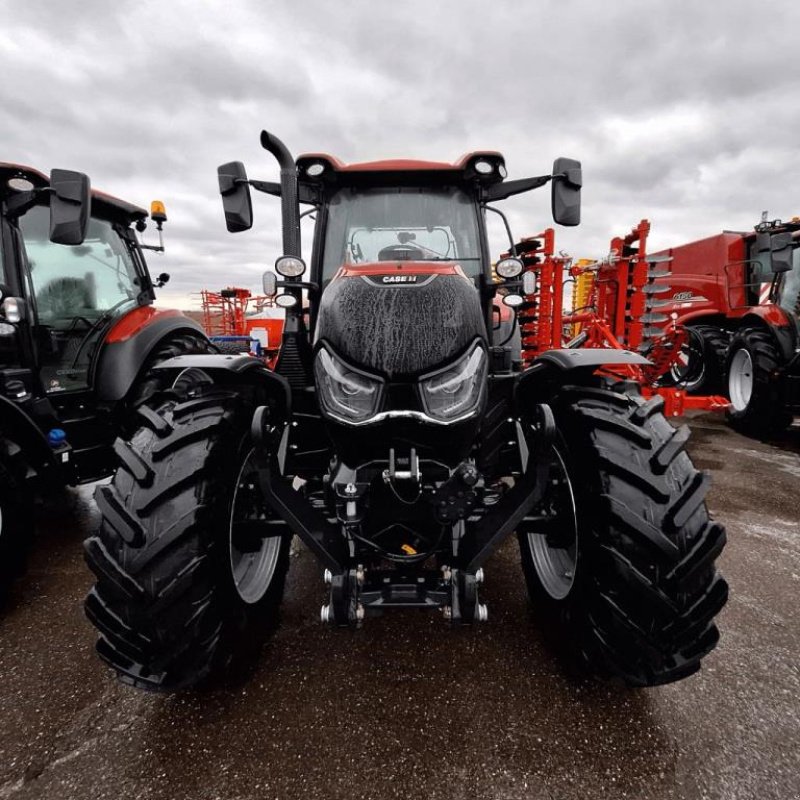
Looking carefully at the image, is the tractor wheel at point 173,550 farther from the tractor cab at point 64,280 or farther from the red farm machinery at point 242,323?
the red farm machinery at point 242,323

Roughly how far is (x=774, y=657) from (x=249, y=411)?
2338 mm

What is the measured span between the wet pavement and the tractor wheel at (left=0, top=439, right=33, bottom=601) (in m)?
0.22

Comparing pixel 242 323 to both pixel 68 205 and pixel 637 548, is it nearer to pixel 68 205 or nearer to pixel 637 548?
pixel 68 205

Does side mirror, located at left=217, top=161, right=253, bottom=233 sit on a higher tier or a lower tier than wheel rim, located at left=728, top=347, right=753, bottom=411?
higher

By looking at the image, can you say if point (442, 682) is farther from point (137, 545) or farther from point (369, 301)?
point (369, 301)

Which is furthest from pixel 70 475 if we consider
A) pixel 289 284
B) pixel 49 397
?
pixel 289 284

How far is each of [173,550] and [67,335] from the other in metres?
2.72

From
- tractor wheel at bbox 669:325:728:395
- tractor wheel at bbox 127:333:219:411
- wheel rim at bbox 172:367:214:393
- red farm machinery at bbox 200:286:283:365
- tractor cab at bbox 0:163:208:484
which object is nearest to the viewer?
wheel rim at bbox 172:367:214:393

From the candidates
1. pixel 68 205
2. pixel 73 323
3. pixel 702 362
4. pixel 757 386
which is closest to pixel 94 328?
pixel 73 323

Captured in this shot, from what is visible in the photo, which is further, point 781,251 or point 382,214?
point 781,251

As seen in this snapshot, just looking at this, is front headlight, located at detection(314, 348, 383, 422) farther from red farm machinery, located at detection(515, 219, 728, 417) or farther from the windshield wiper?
red farm machinery, located at detection(515, 219, 728, 417)

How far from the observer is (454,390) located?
5.40 ft

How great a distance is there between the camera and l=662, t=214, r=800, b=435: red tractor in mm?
5371

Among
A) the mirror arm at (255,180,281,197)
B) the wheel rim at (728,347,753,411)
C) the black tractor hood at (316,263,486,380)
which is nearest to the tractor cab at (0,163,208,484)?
the mirror arm at (255,180,281,197)
